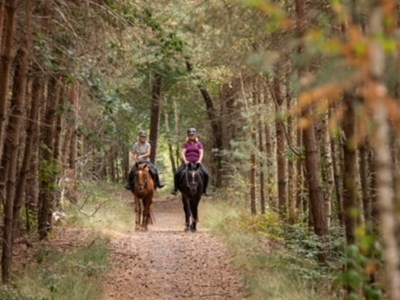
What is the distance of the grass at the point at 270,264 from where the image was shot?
897 centimetres

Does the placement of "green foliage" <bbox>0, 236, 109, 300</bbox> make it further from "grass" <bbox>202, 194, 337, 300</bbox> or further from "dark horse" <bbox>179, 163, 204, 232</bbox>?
"dark horse" <bbox>179, 163, 204, 232</bbox>

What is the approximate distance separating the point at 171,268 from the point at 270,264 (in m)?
2.17

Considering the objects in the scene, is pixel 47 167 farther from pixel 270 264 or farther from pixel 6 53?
pixel 6 53

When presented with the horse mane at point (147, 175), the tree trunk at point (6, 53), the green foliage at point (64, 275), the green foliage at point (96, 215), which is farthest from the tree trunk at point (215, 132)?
the tree trunk at point (6, 53)

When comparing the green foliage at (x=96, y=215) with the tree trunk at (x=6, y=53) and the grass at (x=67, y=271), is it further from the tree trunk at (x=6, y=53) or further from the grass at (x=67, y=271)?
the tree trunk at (x=6, y=53)

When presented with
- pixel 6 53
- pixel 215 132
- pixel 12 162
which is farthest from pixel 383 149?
pixel 215 132

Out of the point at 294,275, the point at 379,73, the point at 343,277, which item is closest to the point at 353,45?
the point at 379,73

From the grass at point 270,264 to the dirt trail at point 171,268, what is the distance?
295 mm

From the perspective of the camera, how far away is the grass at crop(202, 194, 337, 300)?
353 inches

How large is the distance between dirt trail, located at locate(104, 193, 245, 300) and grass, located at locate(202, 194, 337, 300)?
29 centimetres

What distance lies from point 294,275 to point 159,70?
16.3 meters

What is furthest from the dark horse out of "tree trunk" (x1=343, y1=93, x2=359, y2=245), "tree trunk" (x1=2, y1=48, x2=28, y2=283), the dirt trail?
"tree trunk" (x1=343, y1=93, x2=359, y2=245)

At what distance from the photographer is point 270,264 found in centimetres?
1077

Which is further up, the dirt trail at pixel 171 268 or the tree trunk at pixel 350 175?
the tree trunk at pixel 350 175
